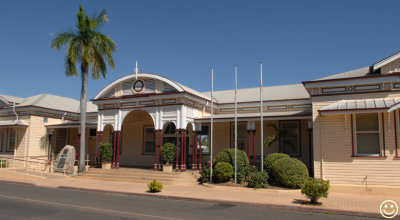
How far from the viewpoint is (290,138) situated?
20.3 meters

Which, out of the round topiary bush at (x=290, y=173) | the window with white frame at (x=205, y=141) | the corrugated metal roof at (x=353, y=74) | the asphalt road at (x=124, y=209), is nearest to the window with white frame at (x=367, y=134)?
the corrugated metal roof at (x=353, y=74)

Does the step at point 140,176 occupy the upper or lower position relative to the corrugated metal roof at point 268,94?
lower

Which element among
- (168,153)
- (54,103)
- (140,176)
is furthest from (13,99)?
(168,153)

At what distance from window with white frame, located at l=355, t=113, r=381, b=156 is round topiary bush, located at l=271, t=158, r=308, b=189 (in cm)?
267

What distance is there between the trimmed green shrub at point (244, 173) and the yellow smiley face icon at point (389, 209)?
643cm

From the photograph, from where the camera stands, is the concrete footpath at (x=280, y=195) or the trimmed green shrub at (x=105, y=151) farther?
the trimmed green shrub at (x=105, y=151)

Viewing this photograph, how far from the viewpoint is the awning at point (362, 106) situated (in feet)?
46.4

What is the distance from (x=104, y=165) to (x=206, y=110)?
7670mm

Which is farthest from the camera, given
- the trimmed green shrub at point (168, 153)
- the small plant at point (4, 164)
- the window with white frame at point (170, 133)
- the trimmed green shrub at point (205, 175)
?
the small plant at point (4, 164)

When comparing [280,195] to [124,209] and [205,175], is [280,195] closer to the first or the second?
[205,175]

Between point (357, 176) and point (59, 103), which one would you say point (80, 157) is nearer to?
point (59, 103)

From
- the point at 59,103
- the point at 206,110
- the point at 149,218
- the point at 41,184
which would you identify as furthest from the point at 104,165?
the point at 149,218

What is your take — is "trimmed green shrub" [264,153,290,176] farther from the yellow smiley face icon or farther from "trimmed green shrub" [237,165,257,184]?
the yellow smiley face icon

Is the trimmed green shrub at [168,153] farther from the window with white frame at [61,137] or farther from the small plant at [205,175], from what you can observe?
the window with white frame at [61,137]
